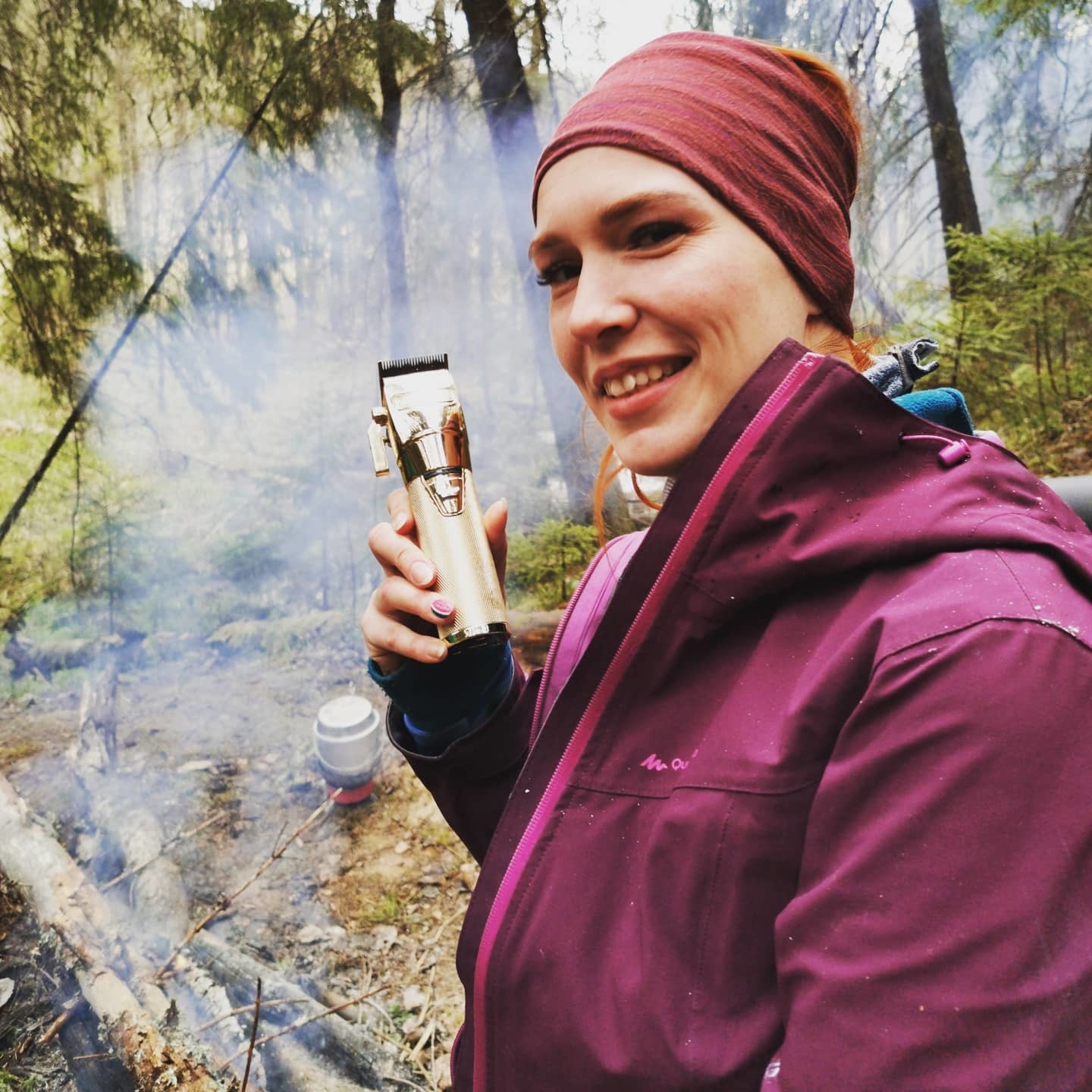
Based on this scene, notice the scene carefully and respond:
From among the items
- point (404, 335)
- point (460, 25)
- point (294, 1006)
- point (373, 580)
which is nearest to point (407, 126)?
point (460, 25)

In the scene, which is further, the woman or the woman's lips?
the woman's lips

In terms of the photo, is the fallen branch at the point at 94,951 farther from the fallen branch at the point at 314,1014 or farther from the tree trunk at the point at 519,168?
the tree trunk at the point at 519,168

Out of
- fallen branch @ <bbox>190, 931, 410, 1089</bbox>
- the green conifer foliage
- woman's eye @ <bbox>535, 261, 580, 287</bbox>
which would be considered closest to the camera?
woman's eye @ <bbox>535, 261, 580, 287</bbox>

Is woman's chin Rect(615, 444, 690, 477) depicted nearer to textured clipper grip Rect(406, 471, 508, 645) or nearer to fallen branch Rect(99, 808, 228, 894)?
textured clipper grip Rect(406, 471, 508, 645)

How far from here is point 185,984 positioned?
2125 millimetres

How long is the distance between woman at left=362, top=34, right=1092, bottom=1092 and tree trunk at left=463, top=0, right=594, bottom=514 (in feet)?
12.8

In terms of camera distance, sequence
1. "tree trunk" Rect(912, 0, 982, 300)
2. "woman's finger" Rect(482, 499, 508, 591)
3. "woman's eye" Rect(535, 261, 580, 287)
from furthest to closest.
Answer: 1. "tree trunk" Rect(912, 0, 982, 300)
2. "woman's finger" Rect(482, 499, 508, 591)
3. "woman's eye" Rect(535, 261, 580, 287)

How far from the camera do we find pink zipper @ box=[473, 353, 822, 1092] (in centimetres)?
84

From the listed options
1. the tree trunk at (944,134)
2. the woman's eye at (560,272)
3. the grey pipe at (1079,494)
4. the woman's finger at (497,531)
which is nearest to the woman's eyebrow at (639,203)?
the woman's eye at (560,272)

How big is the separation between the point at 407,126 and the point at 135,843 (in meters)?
4.68

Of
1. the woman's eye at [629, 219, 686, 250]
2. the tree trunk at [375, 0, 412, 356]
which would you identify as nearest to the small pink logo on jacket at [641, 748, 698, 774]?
the woman's eye at [629, 219, 686, 250]

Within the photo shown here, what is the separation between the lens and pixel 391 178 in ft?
15.8

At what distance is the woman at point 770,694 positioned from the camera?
564mm

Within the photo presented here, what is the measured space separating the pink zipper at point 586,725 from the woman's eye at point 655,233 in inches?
12.7
